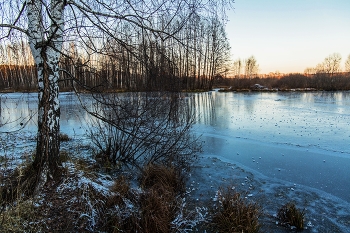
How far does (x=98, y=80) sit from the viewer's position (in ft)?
14.5

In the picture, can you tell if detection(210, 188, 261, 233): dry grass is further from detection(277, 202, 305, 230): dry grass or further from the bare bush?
the bare bush

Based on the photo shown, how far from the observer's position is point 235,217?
3426mm

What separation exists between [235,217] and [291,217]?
35.4 inches

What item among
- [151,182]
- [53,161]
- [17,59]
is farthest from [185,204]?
[17,59]

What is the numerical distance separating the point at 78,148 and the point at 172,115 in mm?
3184

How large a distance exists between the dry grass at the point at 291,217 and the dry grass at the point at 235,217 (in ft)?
1.35

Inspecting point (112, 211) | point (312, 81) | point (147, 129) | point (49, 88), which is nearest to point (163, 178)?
point (112, 211)

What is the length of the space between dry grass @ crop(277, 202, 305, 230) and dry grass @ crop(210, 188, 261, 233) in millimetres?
411

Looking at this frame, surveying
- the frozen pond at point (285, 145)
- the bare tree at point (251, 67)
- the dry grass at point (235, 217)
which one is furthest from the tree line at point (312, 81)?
the dry grass at point (235, 217)

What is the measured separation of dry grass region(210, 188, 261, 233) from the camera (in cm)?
332

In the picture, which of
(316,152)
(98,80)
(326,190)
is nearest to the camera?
(98,80)

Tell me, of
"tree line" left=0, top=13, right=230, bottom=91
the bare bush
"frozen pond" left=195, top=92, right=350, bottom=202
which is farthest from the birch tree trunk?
"frozen pond" left=195, top=92, right=350, bottom=202

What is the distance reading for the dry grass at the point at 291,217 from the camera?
3.54 meters

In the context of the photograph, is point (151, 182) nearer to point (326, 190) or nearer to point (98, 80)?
point (98, 80)
